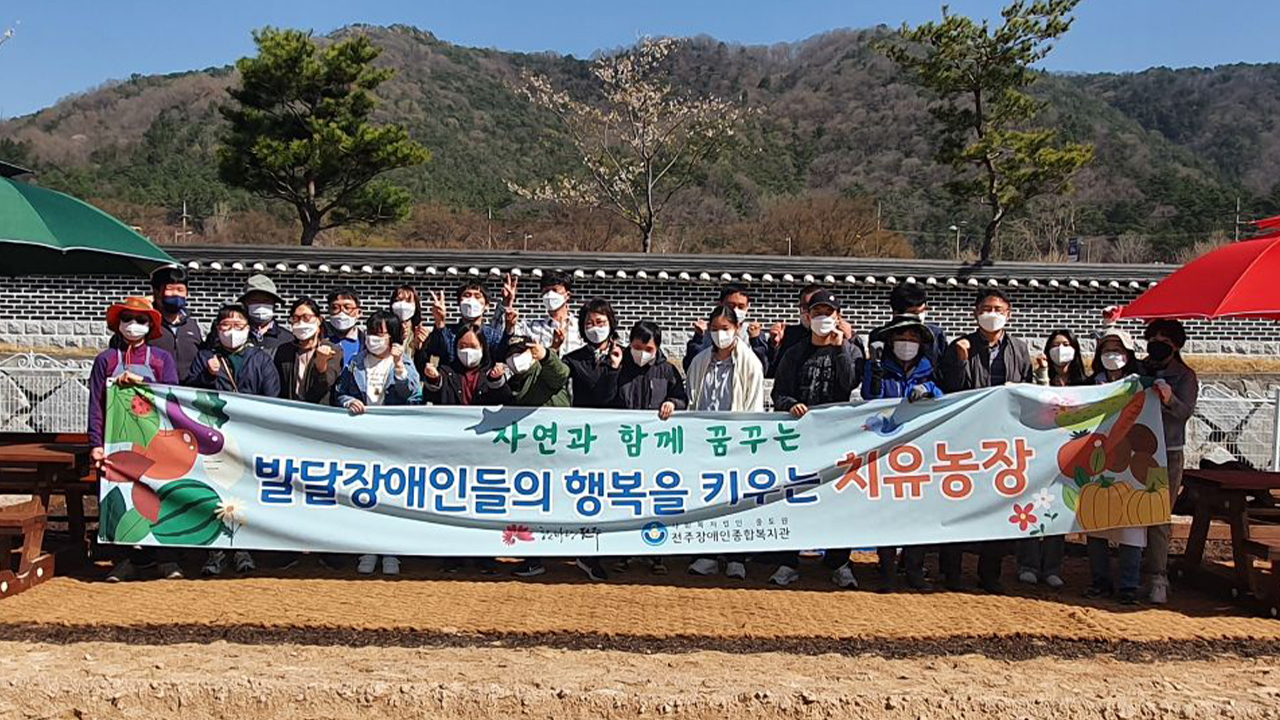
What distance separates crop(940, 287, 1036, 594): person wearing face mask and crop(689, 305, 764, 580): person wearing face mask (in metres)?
1.17

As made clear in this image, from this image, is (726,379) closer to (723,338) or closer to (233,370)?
(723,338)

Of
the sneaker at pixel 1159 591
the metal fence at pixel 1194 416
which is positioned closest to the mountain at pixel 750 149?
the metal fence at pixel 1194 416

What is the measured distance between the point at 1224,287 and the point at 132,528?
5992 mm

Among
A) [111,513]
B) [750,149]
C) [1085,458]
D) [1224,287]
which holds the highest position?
[750,149]

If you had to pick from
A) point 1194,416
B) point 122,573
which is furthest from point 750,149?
point 122,573

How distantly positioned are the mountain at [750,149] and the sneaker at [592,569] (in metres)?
25.2

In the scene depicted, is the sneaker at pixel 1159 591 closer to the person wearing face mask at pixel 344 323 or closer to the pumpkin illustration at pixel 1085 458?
the pumpkin illustration at pixel 1085 458

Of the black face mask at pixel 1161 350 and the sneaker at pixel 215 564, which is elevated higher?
the black face mask at pixel 1161 350

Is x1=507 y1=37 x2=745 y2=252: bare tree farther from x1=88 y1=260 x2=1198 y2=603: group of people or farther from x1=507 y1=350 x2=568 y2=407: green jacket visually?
x1=507 y1=350 x2=568 y2=407: green jacket

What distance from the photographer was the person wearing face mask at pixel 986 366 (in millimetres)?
5824

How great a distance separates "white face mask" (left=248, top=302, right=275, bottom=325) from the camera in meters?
6.68

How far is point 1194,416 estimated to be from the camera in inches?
424

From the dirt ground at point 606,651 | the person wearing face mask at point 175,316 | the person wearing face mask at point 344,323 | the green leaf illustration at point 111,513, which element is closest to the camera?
the dirt ground at point 606,651

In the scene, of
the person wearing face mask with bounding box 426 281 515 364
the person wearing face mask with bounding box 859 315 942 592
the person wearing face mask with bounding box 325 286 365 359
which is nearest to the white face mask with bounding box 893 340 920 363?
the person wearing face mask with bounding box 859 315 942 592
